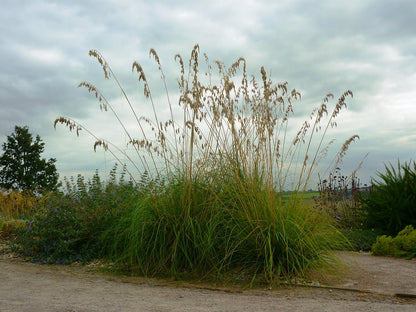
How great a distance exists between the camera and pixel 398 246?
244 inches

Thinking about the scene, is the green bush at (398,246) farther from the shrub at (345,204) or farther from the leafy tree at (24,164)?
the leafy tree at (24,164)

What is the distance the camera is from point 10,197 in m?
12.8

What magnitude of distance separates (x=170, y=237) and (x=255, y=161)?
4.61 feet

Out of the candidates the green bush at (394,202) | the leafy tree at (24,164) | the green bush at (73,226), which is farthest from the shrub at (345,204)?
the leafy tree at (24,164)

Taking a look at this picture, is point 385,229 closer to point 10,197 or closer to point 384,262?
point 384,262

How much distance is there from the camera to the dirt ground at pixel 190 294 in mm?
3357

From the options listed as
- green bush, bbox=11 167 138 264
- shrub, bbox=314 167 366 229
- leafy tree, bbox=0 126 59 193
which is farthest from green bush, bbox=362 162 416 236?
leafy tree, bbox=0 126 59 193

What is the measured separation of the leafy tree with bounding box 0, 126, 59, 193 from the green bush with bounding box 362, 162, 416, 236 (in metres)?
19.3

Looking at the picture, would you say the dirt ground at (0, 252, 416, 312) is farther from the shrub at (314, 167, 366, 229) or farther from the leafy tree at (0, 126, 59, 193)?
the leafy tree at (0, 126, 59, 193)

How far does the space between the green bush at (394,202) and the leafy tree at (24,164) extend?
19.3 meters

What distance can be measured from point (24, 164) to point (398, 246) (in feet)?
72.5

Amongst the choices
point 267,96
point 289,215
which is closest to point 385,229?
point 289,215

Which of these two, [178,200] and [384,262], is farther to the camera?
[384,262]

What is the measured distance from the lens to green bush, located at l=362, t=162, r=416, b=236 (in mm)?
7137
